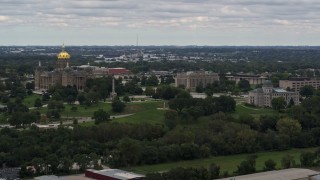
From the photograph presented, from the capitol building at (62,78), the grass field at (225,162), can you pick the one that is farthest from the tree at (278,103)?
the capitol building at (62,78)

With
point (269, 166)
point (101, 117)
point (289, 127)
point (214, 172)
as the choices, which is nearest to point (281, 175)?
point (269, 166)

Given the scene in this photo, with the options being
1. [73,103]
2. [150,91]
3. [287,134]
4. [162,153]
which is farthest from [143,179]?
[150,91]

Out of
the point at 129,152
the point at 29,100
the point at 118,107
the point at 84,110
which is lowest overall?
the point at 29,100

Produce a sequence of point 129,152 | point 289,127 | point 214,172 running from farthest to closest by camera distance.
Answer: point 289,127 → point 129,152 → point 214,172

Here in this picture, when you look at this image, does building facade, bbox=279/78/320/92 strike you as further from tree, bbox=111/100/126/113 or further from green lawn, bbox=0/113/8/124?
green lawn, bbox=0/113/8/124

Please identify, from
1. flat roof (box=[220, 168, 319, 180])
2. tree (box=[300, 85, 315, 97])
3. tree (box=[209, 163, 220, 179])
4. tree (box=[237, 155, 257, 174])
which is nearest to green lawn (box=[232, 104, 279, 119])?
tree (box=[300, 85, 315, 97])

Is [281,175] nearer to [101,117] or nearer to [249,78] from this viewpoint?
[101,117]
